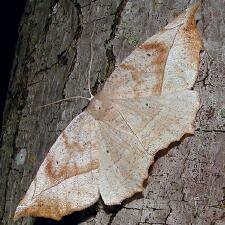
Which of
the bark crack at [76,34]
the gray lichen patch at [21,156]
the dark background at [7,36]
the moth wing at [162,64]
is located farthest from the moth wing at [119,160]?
the dark background at [7,36]

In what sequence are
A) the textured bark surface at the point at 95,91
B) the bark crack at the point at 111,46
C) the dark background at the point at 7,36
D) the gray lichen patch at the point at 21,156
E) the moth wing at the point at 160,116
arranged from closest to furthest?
the textured bark surface at the point at 95,91 → the moth wing at the point at 160,116 → the bark crack at the point at 111,46 → the gray lichen patch at the point at 21,156 → the dark background at the point at 7,36

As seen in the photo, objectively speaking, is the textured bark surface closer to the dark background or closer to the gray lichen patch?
the gray lichen patch

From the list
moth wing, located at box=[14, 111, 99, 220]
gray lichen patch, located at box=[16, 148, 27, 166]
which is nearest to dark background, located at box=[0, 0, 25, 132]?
gray lichen patch, located at box=[16, 148, 27, 166]

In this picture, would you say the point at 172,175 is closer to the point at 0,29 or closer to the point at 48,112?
the point at 48,112

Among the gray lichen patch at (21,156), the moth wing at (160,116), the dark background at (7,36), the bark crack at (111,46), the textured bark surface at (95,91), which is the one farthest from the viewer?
the dark background at (7,36)

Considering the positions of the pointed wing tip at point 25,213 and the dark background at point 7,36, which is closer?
the pointed wing tip at point 25,213

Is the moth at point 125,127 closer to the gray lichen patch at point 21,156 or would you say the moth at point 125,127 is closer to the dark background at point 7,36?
the gray lichen patch at point 21,156

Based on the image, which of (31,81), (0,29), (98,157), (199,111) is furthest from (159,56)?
(0,29)
